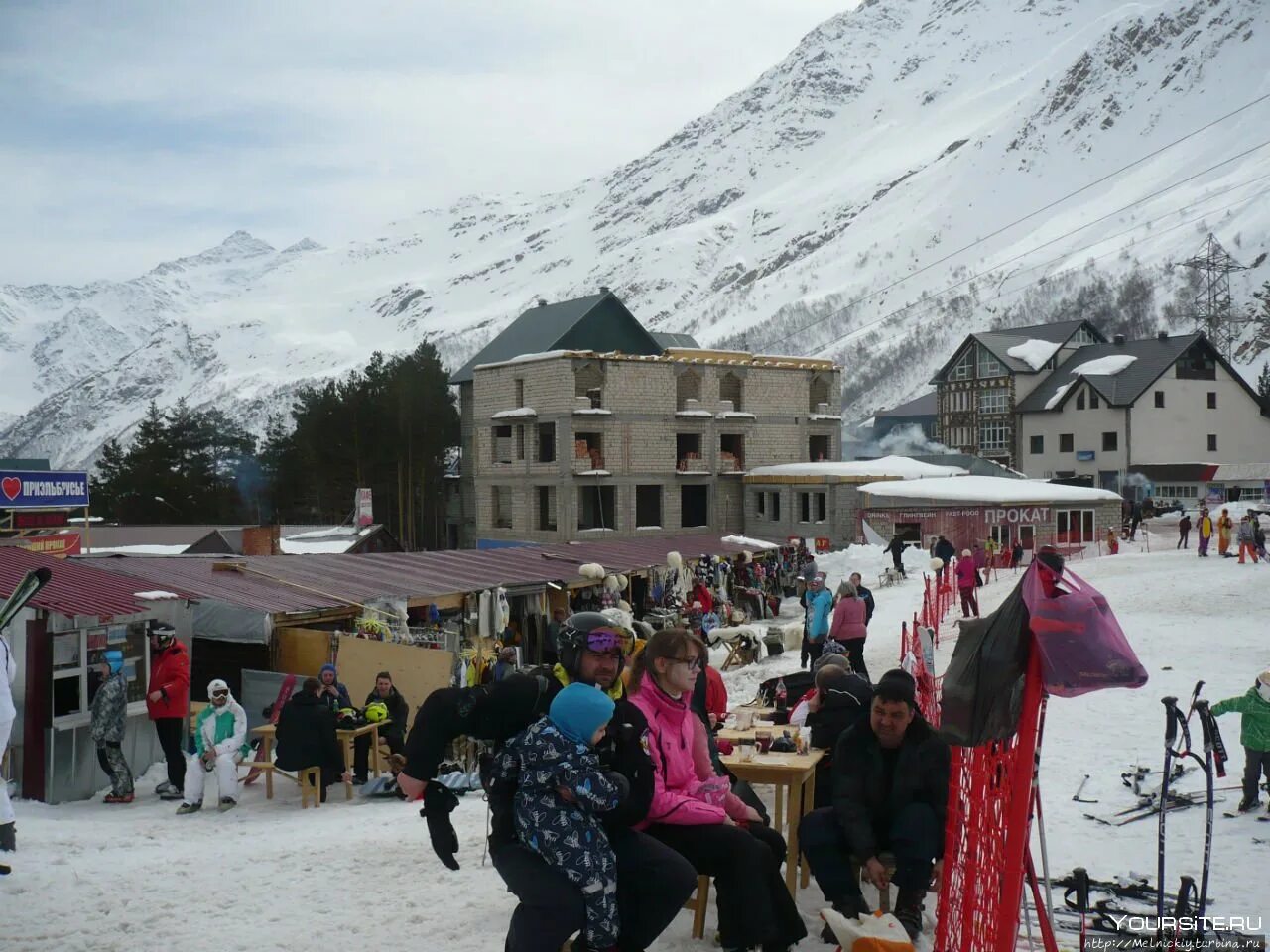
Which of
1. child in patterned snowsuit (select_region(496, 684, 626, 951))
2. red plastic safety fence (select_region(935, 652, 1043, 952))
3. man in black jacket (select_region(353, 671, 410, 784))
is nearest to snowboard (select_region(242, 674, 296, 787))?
man in black jacket (select_region(353, 671, 410, 784))

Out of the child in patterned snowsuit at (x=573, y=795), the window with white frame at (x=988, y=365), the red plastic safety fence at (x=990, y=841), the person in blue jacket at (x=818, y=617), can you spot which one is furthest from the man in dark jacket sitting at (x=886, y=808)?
the window with white frame at (x=988, y=365)

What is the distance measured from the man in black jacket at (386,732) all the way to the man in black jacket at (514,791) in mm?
5626

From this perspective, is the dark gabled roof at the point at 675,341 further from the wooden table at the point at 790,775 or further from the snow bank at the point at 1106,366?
the wooden table at the point at 790,775

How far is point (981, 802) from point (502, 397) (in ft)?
140

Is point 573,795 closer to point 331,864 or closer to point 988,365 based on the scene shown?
point 331,864

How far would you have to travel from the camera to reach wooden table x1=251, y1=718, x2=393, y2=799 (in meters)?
9.71

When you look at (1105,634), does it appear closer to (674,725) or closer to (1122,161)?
(674,725)

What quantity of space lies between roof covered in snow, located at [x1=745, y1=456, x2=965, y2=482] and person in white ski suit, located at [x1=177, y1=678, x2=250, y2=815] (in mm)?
32579

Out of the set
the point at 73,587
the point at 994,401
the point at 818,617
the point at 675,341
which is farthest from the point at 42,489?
the point at 994,401

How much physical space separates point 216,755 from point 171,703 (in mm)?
866

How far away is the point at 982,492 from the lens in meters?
34.8

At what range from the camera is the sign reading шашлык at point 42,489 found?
74.0 ft

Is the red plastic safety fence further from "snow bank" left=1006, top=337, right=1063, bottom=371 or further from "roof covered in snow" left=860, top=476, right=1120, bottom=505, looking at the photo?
"snow bank" left=1006, top=337, right=1063, bottom=371

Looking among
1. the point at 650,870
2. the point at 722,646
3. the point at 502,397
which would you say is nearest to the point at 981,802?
the point at 650,870
